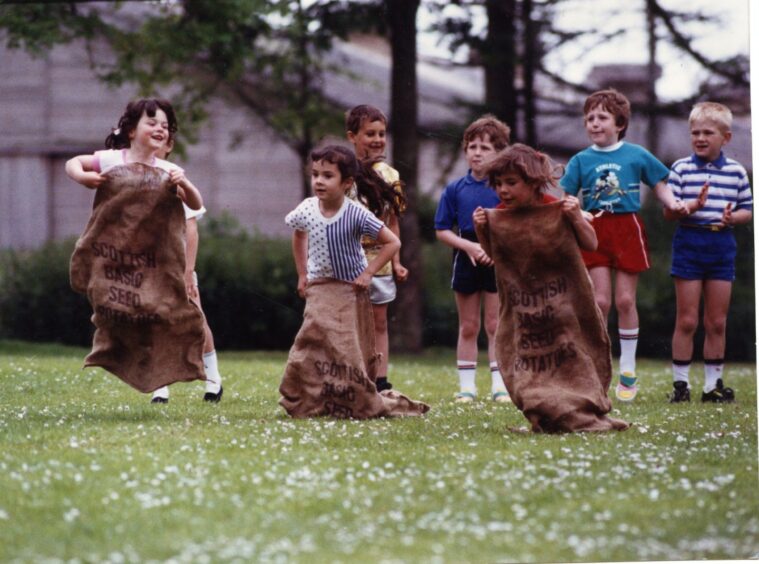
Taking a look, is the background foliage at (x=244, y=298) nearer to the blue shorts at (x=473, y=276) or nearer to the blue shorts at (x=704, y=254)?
the blue shorts at (x=704, y=254)

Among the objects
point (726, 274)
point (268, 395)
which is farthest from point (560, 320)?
point (268, 395)

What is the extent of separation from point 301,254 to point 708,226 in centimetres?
290

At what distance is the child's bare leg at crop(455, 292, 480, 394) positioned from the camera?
8.69 m

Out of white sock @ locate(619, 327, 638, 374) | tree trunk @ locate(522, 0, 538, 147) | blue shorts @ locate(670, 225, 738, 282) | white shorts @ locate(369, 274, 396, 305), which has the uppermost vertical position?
tree trunk @ locate(522, 0, 538, 147)

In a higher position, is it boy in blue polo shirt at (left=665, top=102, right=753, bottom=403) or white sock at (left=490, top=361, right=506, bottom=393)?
boy in blue polo shirt at (left=665, top=102, right=753, bottom=403)

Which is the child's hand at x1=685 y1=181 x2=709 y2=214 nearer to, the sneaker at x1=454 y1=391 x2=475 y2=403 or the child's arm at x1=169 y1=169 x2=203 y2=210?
the sneaker at x1=454 y1=391 x2=475 y2=403

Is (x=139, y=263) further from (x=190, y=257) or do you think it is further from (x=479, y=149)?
(x=479, y=149)

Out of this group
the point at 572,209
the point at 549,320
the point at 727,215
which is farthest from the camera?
the point at 727,215

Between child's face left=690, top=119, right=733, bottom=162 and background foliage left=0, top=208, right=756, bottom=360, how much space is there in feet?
24.6

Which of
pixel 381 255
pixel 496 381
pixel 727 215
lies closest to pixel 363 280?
pixel 381 255

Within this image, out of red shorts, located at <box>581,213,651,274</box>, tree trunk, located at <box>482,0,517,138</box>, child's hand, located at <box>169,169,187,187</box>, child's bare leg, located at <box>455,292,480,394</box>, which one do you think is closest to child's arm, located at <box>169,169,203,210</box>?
child's hand, located at <box>169,169,187,187</box>

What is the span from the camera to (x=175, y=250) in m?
7.25

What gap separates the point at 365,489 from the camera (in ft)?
17.3

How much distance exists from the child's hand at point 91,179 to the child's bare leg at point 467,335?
279 centimetres
